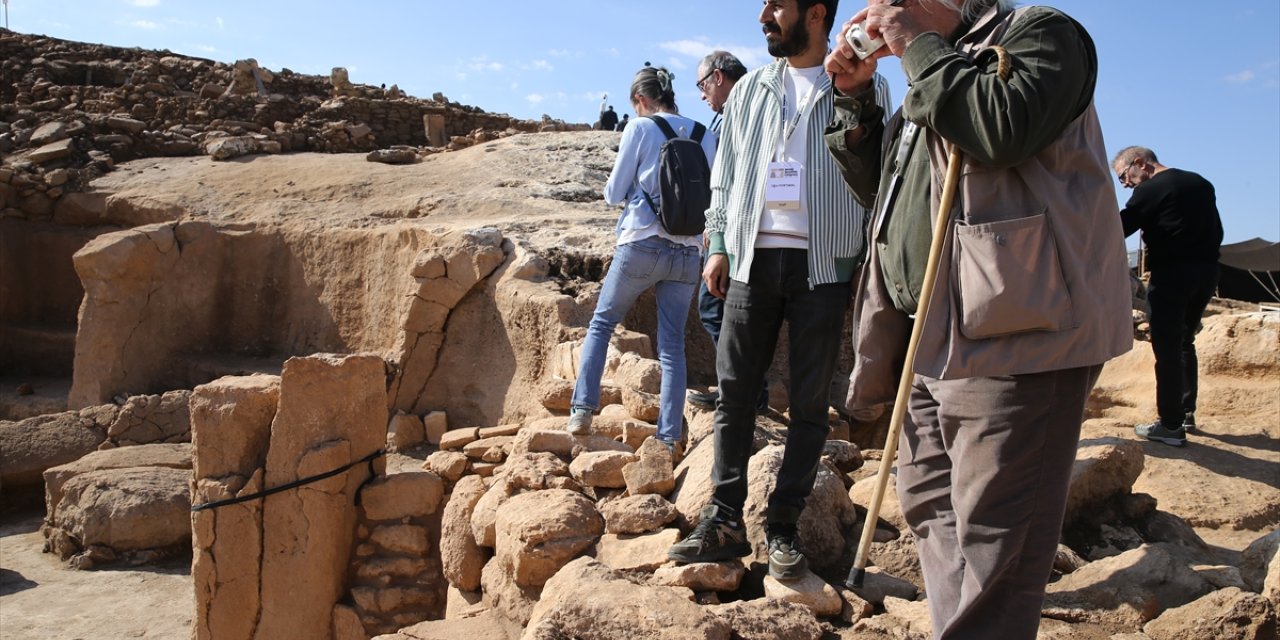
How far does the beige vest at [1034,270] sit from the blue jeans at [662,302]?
235cm

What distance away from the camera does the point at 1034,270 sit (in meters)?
1.85

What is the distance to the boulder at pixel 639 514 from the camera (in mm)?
3514

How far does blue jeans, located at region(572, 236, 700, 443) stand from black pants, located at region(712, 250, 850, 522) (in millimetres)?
1173

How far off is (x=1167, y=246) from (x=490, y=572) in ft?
13.3

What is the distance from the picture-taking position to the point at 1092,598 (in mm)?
2924

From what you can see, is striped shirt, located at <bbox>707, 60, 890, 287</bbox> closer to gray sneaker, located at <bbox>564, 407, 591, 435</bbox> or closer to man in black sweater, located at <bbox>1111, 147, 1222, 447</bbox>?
gray sneaker, located at <bbox>564, 407, 591, 435</bbox>

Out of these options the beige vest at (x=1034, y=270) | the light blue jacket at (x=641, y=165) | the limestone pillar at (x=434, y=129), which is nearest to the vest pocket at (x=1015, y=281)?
the beige vest at (x=1034, y=270)

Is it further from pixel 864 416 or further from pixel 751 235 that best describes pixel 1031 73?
pixel 864 416

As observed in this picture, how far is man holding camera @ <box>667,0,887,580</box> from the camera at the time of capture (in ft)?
9.92

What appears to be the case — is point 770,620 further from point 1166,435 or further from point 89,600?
point 89,600

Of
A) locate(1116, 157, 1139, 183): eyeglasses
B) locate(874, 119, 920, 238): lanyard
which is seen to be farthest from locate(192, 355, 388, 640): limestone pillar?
locate(1116, 157, 1139, 183): eyeglasses

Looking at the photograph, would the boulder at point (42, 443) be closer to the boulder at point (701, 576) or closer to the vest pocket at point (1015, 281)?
the boulder at point (701, 576)

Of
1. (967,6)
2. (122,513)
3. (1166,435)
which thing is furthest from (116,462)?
(1166,435)

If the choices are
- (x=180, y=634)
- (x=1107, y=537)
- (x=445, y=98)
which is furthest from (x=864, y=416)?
(x=445, y=98)
